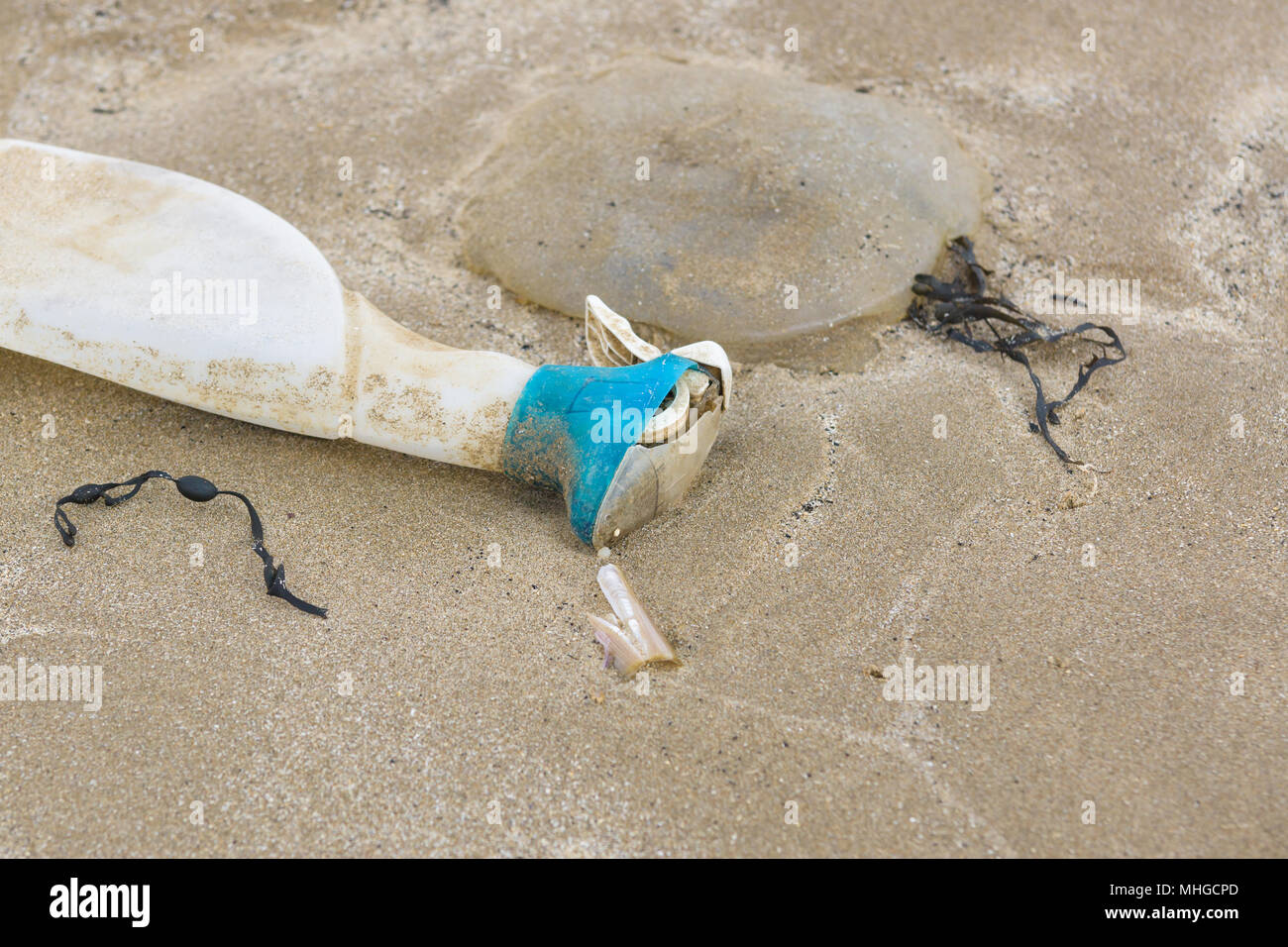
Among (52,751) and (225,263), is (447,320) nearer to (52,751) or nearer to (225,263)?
(225,263)

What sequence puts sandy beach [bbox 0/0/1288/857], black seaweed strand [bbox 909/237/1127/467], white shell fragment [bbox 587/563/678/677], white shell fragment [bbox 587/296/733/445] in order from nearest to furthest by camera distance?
sandy beach [bbox 0/0/1288/857], white shell fragment [bbox 587/563/678/677], white shell fragment [bbox 587/296/733/445], black seaweed strand [bbox 909/237/1127/467]

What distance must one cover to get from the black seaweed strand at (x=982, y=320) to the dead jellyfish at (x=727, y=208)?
0.23ft

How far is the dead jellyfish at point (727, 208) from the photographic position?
8.79ft

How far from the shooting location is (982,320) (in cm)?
274

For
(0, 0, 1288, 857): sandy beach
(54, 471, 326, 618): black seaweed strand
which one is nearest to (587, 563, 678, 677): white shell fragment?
(0, 0, 1288, 857): sandy beach

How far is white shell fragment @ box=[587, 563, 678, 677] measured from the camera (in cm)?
188

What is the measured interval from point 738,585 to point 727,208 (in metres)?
1.16

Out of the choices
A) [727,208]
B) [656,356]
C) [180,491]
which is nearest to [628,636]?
[656,356]

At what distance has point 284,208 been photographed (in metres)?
3.08

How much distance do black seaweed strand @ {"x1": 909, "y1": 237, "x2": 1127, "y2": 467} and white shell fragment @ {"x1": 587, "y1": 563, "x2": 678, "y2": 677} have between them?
120cm

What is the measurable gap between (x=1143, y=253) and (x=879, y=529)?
4.61ft

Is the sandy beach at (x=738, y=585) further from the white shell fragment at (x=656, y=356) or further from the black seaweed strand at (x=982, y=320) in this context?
the white shell fragment at (x=656, y=356)

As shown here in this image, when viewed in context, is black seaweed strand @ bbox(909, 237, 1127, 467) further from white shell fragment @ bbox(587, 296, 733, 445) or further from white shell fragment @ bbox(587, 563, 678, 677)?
white shell fragment @ bbox(587, 563, 678, 677)

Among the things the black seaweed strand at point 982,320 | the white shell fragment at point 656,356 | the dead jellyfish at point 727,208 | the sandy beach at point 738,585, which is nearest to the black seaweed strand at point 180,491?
the sandy beach at point 738,585
